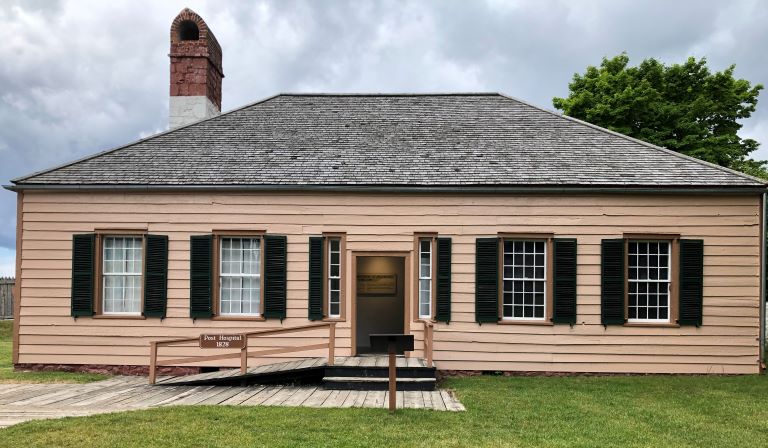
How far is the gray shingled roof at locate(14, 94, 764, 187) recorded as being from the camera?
11680 mm

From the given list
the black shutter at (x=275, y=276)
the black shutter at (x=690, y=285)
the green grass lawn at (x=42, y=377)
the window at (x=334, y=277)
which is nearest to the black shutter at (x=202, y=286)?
the black shutter at (x=275, y=276)

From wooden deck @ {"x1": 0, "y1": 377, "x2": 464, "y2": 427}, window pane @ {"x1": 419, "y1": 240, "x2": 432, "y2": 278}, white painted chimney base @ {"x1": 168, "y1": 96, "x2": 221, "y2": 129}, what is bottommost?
wooden deck @ {"x1": 0, "y1": 377, "x2": 464, "y2": 427}

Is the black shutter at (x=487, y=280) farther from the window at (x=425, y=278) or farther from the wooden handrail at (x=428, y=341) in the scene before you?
the wooden handrail at (x=428, y=341)

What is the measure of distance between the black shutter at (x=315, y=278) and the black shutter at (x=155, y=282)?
2.90 metres

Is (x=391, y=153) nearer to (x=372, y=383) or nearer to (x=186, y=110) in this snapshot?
(x=372, y=383)

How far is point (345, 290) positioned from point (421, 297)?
151 centimetres

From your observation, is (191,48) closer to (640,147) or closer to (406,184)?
(406,184)

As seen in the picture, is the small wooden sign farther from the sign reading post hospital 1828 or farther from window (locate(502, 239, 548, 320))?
the sign reading post hospital 1828

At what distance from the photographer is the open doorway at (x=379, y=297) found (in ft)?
46.0

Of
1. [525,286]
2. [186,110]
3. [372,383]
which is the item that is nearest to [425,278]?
[525,286]

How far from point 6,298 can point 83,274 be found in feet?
43.9

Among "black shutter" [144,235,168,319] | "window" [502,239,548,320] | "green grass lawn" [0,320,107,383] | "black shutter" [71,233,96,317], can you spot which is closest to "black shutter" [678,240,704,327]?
"window" [502,239,548,320]

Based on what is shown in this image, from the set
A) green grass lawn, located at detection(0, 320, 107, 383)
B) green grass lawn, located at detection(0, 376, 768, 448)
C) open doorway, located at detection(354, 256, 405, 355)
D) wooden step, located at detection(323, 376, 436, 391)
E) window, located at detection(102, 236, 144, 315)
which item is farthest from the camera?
open doorway, located at detection(354, 256, 405, 355)

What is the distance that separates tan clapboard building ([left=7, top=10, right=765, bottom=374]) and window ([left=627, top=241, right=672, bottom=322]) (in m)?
0.03
